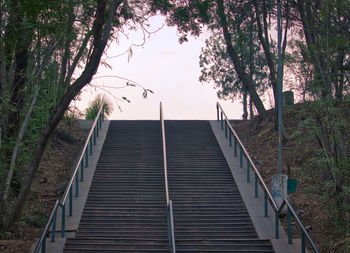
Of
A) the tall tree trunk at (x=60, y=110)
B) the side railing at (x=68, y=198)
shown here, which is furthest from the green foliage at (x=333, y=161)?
the side railing at (x=68, y=198)

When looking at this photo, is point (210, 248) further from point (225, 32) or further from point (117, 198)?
point (225, 32)

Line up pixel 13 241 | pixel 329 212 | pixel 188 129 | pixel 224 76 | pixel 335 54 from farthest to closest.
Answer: pixel 224 76 < pixel 188 129 < pixel 335 54 < pixel 329 212 < pixel 13 241

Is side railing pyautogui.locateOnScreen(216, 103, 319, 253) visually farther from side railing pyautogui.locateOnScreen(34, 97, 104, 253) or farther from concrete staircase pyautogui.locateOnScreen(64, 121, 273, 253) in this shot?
side railing pyautogui.locateOnScreen(34, 97, 104, 253)

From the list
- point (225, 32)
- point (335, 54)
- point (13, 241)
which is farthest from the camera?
point (225, 32)

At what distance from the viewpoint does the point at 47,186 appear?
52.8 ft

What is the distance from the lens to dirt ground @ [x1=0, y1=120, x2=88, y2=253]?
454 inches

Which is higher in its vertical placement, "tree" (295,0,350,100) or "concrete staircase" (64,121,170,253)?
"tree" (295,0,350,100)

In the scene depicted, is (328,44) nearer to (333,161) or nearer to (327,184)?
(333,161)

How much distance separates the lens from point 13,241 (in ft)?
35.3

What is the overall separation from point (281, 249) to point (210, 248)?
1.44 meters

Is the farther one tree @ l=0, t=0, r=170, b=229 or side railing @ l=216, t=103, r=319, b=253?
tree @ l=0, t=0, r=170, b=229

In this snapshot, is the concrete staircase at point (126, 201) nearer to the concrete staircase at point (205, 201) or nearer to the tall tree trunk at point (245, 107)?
the concrete staircase at point (205, 201)

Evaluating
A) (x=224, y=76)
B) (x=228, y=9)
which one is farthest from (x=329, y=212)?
(x=224, y=76)

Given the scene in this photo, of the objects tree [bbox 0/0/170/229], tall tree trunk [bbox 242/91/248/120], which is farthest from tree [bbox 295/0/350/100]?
tall tree trunk [bbox 242/91/248/120]
